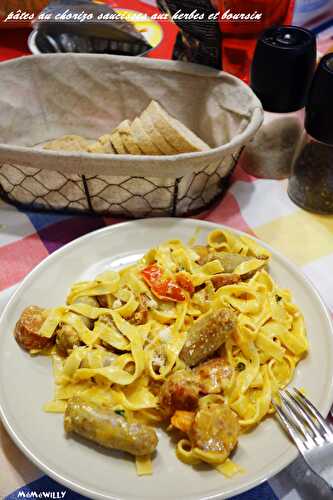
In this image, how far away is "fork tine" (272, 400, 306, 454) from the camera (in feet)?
3.34

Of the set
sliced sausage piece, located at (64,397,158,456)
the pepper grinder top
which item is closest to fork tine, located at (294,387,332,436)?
sliced sausage piece, located at (64,397,158,456)

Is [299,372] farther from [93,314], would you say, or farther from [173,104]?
[173,104]

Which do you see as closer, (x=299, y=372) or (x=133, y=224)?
(x=299, y=372)

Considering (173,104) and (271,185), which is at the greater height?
(173,104)

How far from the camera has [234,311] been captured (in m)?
1.31

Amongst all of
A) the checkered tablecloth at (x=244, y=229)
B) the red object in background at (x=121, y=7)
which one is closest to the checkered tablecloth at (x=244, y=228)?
the checkered tablecloth at (x=244, y=229)

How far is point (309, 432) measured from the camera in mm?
1029

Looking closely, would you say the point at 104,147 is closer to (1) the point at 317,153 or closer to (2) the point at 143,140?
(2) the point at 143,140

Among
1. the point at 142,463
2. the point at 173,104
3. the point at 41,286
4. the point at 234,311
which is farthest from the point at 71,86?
the point at 142,463

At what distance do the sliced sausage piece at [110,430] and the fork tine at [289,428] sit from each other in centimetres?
27

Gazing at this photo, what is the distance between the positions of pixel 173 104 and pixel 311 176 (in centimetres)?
59

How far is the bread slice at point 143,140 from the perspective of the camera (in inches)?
63.5

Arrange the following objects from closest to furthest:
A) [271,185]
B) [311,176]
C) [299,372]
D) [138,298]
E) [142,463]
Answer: [142,463]
[299,372]
[138,298]
[311,176]
[271,185]

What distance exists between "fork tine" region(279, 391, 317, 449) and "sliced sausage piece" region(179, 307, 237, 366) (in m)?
0.19
